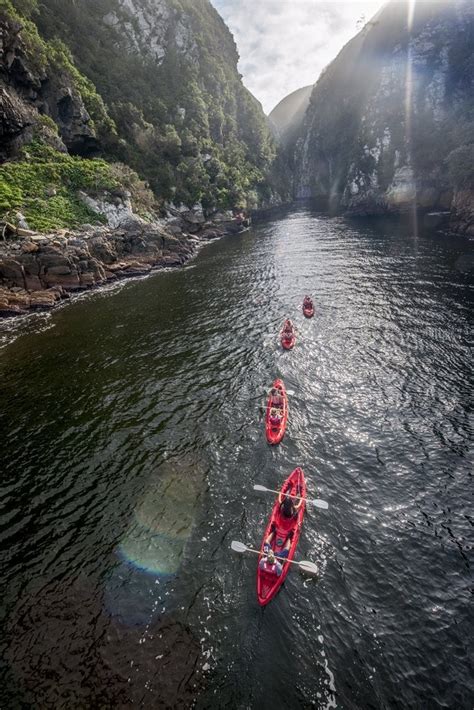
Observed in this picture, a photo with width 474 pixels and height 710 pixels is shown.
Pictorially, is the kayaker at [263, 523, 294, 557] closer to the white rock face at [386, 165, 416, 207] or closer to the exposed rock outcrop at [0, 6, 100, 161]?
the exposed rock outcrop at [0, 6, 100, 161]

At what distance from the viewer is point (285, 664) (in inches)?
409

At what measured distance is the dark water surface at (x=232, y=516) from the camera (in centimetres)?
1030

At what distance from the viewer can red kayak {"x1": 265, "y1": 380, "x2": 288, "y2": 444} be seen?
62.6 feet

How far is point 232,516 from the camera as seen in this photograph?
15203 mm

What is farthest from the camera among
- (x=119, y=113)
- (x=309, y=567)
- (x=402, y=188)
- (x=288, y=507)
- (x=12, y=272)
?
(x=119, y=113)

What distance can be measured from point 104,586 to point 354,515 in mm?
10281

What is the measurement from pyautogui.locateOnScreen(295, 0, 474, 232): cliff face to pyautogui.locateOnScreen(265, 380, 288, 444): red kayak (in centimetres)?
5183

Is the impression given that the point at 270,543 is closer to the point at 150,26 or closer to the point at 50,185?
the point at 50,185

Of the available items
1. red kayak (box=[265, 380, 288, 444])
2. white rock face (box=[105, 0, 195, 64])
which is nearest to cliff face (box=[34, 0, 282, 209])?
white rock face (box=[105, 0, 195, 64])

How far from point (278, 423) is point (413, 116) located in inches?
4094

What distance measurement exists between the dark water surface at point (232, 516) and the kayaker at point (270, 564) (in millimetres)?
685

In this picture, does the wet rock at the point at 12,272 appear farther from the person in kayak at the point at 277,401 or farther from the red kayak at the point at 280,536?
the red kayak at the point at 280,536

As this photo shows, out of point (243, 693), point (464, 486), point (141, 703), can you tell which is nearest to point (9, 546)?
point (141, 703)

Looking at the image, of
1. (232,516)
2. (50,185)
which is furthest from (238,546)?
(50,185)
